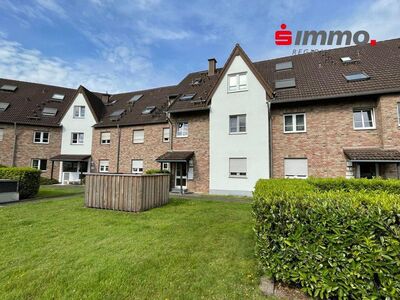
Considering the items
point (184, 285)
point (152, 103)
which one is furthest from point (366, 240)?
point (152, 103)

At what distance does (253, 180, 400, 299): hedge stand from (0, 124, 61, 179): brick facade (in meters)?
25.7

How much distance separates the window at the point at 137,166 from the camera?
20.2m

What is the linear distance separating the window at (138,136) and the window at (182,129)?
14.5 feet

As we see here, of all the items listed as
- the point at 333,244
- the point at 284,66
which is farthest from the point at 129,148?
the point at 333,244

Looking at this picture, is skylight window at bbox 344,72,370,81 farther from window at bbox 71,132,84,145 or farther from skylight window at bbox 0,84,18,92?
skylight window at bbox 0,84,18,92

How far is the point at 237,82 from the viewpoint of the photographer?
1588 centimetres

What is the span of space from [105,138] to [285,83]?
57.9 ft

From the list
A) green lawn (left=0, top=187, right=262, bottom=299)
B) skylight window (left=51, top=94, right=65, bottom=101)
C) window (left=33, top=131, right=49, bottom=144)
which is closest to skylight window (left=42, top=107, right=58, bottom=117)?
skylight window (left=51, top=94, right=65, bottom=101)

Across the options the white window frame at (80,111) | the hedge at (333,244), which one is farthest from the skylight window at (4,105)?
the hedge at (333,244)

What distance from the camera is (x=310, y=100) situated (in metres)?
13.6

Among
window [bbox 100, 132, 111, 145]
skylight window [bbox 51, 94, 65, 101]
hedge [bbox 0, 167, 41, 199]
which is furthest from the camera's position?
skylight window [bbox 51, 94, 65, 101]

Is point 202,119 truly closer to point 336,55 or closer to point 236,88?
point 236,88

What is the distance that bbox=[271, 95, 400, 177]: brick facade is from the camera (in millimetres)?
11836

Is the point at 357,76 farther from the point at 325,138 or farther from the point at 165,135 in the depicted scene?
the point at 165,135
